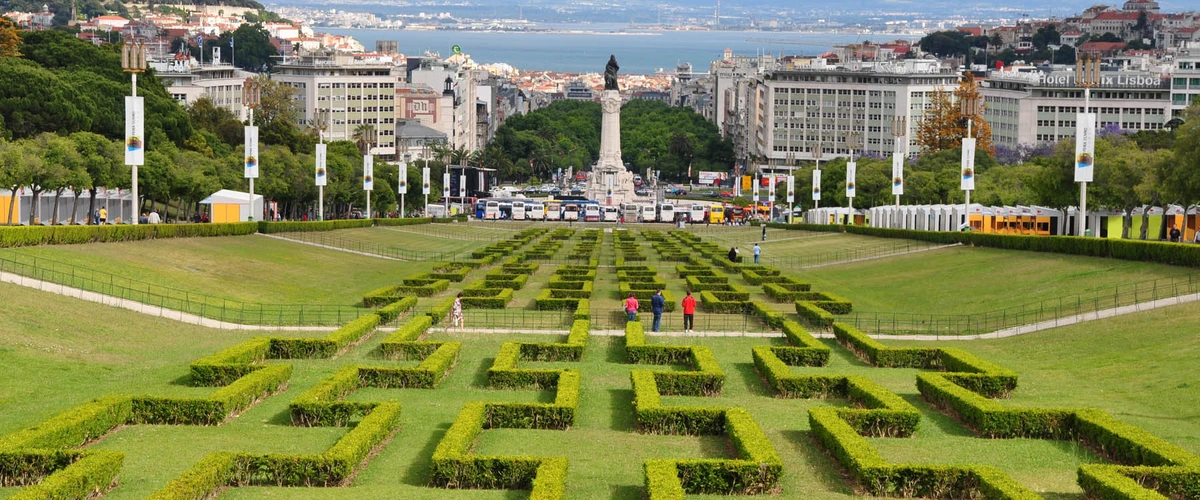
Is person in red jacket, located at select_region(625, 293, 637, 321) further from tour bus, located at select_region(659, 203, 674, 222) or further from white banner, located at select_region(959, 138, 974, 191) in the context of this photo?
tour bus, located at select_region(659, 203, 674, 222)

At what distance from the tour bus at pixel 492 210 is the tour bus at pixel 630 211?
14.7 meters

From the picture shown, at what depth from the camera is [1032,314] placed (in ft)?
154

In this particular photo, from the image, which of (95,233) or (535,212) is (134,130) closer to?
(95,233)

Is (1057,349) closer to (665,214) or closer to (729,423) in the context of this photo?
(729,423)

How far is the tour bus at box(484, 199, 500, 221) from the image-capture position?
14525 cm

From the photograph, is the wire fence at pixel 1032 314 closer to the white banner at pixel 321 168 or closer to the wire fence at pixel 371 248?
the wire fence at pixel 371 248

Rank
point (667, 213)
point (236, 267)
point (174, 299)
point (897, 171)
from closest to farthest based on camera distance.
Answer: point (174, 299), point (236, 267), point (897, 171), point (667, 213)

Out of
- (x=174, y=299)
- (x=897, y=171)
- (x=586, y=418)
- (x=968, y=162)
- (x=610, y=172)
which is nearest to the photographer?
(x=586, y=418)

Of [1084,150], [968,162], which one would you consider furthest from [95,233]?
[968,162]

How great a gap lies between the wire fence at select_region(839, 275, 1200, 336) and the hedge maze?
374cm

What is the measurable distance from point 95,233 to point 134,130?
17.6ft

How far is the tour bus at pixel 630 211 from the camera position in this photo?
160m

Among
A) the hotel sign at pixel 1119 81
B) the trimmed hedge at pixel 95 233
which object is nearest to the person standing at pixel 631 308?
the trimmed hedge at pixel 95 233

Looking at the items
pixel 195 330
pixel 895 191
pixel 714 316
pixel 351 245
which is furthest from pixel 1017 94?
pixel 195 330
